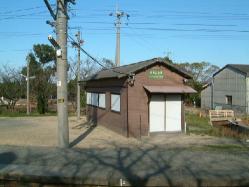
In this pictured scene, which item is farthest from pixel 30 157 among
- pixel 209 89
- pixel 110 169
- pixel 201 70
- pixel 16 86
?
pixel 201 70

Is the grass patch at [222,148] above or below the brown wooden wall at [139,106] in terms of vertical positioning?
below

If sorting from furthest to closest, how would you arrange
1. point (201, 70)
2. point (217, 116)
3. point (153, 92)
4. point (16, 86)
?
point (201, 70)
point (16, 86)
point (217, 116)
point (153, 92)

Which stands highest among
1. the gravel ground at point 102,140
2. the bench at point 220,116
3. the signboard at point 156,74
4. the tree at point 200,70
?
the tree at point 200,70

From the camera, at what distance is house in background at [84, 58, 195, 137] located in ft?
63.0

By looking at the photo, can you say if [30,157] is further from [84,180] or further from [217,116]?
[217,116]

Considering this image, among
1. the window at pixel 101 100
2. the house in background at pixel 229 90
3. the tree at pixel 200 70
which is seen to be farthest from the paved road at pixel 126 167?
the tree at pixel 200 70

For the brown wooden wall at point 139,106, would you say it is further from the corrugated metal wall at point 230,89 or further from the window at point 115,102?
the corrugated metal wall at point 230,89

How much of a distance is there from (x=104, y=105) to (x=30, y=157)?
12.6 metres

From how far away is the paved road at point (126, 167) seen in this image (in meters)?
8.27

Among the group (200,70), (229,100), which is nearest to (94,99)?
(229,100)

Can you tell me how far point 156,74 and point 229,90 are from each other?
25.8 m

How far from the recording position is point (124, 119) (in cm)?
1970

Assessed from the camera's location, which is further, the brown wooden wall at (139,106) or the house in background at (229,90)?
the house in background at (229,90)

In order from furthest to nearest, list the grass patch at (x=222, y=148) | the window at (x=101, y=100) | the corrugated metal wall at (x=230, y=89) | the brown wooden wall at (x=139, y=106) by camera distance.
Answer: the corrugated metal wall at (x=230, y=89) < the window at (x=101, y=100) < the brown wooden wall at (x=139, y=106) < the grass patch at (x=222, y=148)
